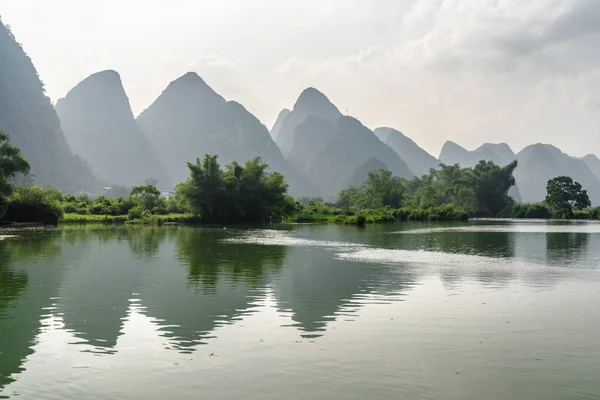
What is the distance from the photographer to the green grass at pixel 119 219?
5407 cm

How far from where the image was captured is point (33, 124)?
153m

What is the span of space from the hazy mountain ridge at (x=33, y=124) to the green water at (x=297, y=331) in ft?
450

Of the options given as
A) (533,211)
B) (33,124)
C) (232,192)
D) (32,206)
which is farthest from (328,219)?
(33,124)

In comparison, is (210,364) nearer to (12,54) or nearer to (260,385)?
A: (260,385)

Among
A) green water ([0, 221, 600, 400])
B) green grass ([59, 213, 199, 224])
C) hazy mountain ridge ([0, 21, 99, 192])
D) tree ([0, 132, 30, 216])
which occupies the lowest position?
green water ([0, 221, 600, 400])

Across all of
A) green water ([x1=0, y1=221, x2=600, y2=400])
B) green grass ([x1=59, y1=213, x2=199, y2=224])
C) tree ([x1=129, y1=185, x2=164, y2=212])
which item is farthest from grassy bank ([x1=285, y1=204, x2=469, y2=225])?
green water ([x1=0, y1=221, x2=600, y2=400])

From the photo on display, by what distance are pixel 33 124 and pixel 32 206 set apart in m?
120

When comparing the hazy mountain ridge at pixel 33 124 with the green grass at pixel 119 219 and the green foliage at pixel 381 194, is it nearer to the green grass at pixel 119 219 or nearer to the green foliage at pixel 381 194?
the green foliage at pixel 381 194

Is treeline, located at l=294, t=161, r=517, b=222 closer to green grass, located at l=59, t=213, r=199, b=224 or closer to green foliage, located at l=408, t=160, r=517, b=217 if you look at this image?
green foliage, located at l=408, t=160, r=517, b=217

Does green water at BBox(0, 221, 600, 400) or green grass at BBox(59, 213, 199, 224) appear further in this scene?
green grass at BBox(59, 213, 199, 224)

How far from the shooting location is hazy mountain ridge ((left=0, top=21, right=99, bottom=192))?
14350cm

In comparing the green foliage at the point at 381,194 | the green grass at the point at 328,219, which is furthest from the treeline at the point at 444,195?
the green grass at the point at 328,219

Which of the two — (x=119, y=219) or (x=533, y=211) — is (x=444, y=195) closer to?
(x=533, y=211)

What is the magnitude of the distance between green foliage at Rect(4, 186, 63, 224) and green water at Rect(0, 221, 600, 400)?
30860mm
